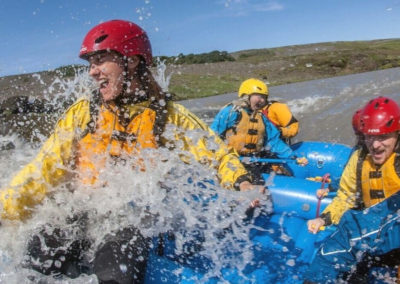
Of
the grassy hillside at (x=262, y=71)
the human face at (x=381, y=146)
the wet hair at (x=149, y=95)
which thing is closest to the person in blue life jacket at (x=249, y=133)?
the human face at (x=381, y=146)

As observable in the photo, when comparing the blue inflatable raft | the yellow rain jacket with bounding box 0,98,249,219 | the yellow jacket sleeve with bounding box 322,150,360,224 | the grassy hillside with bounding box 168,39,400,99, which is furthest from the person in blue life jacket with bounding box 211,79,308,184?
the grassy hillside with bounding box 168,39,400,99

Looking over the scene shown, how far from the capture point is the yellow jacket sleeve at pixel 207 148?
259 cm

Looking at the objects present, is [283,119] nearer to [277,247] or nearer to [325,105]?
[277,247]

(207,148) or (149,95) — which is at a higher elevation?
(149,95)

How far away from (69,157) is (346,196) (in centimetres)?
195

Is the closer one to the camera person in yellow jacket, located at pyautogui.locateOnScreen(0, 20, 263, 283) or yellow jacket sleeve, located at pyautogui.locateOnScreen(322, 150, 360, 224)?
person in yellow jacket, located at pyautogui.locateOnScreen(0, 20, 263, 283)

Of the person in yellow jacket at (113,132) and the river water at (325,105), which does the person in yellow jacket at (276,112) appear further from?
the person in yellow jacket at (113,132)

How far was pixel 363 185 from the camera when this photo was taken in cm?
290

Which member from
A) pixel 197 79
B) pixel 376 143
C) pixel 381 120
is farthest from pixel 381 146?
pixel 197 79

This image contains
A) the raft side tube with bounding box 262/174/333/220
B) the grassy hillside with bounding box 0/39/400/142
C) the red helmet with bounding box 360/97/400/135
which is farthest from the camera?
the grassy hillside with bounding box 0/39/400/142

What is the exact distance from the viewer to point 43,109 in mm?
13578

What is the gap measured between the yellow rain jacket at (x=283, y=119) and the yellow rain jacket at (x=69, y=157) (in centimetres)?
332

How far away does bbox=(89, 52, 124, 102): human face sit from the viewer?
8.02 ft

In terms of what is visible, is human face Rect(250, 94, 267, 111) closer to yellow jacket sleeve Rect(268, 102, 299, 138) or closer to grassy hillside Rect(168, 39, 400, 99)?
yellow jacket sleeve Rect(268, 102, 299, 138)
